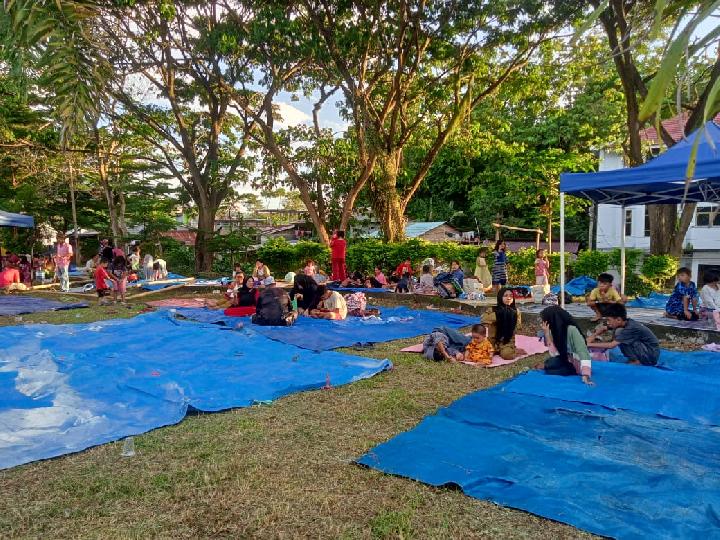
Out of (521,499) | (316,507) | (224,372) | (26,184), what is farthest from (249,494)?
(26,184)

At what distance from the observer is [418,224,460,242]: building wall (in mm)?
28709

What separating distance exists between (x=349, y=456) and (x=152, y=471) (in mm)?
1398

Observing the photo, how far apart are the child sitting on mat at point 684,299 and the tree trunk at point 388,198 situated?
975cm

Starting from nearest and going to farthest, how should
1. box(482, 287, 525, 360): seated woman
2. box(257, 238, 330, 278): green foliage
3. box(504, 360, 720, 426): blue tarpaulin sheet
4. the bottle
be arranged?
the bottle → box(504, 360, 720, 426): blue tarpaulin sheet → box(482, 287, 525, 360): seated woman → box(257, 238, 330, 278): green foliage

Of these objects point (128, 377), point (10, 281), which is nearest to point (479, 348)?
point (128, 377)

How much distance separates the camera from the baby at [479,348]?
7.06 metres

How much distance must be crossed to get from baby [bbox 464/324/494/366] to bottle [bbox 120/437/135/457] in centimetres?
424

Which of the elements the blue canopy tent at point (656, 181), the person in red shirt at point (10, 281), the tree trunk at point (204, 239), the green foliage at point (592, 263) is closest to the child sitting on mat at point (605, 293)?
the blue canopy tent at point (656, 181)

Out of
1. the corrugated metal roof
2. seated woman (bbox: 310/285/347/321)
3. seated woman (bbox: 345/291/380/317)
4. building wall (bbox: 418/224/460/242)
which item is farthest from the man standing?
building wall (bbox: 418/224/460/242)

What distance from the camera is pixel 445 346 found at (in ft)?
24.2

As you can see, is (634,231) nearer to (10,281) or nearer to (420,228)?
(420,228)

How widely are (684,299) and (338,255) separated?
877 centimetres

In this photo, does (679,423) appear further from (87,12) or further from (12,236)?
(12,236)

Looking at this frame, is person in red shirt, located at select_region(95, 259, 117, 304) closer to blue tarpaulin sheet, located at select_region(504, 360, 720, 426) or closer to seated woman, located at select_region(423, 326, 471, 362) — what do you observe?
seated woman, located at select_region(423, 326, 471, 362)
